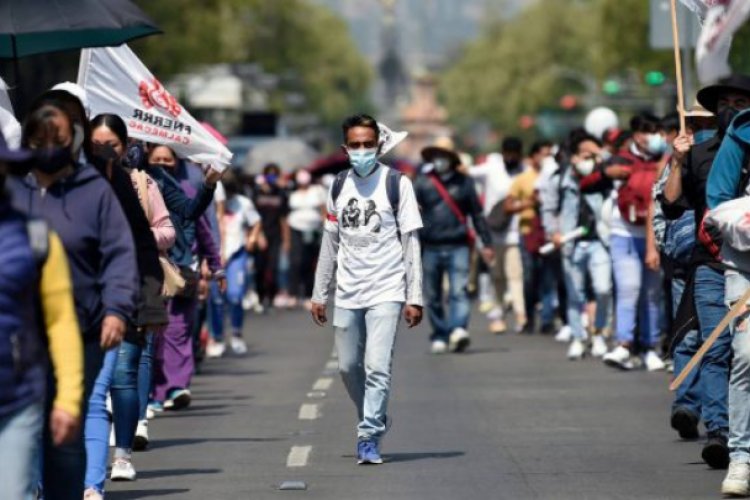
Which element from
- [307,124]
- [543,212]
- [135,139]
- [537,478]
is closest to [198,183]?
[135,139]

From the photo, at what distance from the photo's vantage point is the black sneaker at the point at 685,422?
1333 centimetres

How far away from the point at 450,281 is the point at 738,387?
11508mm

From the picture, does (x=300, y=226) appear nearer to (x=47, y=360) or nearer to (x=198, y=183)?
(x=198, y=183)

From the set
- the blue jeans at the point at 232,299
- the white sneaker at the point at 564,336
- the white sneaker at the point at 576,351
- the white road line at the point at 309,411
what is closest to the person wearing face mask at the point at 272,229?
the white sneaker at the point at 564,336

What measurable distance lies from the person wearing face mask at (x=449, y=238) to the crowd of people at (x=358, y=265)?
0.07ft

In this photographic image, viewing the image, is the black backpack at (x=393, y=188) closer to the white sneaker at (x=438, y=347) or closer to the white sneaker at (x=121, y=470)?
the white sneaker at (x=121, y=470)

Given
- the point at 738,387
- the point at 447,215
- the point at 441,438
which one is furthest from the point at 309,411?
the point at 447,215

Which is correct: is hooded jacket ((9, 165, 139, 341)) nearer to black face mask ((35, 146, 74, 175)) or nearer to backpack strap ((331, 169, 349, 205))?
black face mask ((35, 146, 74, 175))

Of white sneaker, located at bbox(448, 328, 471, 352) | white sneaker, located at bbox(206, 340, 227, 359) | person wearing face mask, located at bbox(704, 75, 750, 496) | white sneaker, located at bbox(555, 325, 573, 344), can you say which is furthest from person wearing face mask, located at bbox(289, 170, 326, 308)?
person wearing face mask, located at bbox(704, 75, 750, 496)

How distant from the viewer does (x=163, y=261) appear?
1277cm

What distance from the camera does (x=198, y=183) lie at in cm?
1584

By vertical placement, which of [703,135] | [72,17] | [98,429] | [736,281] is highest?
[72,17]

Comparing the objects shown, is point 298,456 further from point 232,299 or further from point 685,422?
point 232,299

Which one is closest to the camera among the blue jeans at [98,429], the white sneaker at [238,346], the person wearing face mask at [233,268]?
the blue jeans at [98,429]
